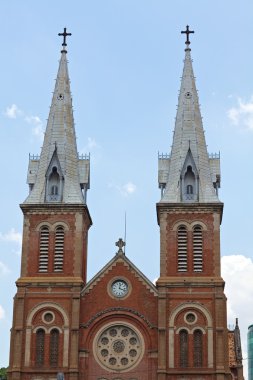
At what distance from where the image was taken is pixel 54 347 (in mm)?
58062

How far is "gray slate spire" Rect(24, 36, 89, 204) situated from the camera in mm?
62713

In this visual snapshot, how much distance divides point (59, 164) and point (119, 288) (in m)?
10.3

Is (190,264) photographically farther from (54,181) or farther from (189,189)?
(54,181)

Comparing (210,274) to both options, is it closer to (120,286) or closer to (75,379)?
(120,286)

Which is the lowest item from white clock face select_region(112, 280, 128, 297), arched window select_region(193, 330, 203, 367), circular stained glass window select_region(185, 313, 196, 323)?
arched window select_region(193, 330, 203, 367)

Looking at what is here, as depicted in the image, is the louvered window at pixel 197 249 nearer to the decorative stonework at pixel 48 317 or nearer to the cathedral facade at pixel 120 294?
the cathedral facade at pixel 120 294

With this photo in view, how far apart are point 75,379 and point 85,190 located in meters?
14.2

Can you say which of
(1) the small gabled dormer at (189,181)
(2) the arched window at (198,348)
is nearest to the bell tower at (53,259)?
(1) the small gabled dormer at (189,181)

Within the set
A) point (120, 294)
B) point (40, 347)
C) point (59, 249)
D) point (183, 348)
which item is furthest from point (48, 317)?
point (183, 348)

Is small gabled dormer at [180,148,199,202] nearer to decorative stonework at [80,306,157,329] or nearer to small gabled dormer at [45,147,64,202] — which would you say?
small gabled dormer at [45,147,64,202]

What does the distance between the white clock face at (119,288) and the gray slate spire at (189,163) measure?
6610 mm

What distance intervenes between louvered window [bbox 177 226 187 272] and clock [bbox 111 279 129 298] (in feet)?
12.5

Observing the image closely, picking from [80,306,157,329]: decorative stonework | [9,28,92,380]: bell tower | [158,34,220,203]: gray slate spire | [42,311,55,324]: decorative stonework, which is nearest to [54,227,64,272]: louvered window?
[9,28,92,380]: bell tower

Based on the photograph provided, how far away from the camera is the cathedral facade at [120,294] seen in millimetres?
57438
